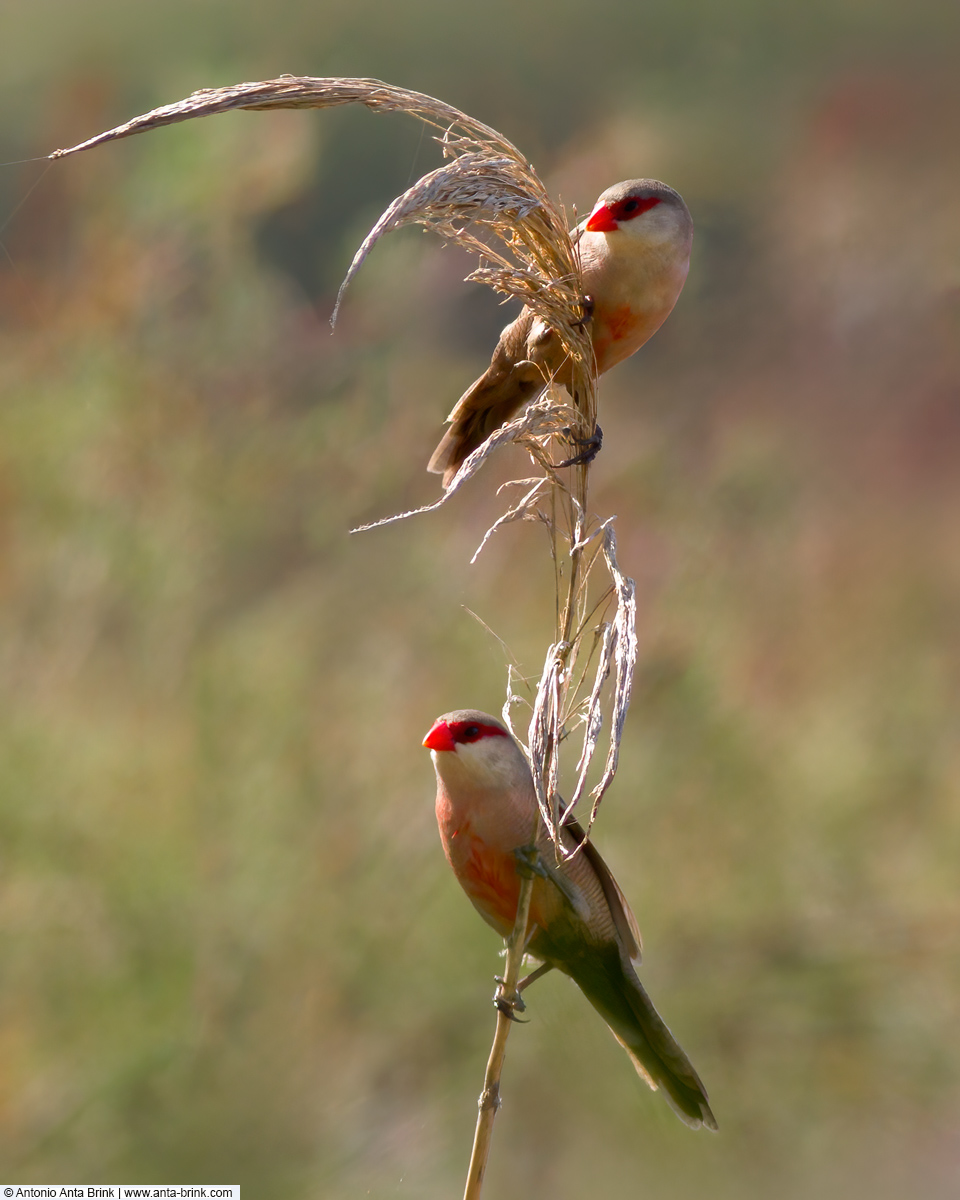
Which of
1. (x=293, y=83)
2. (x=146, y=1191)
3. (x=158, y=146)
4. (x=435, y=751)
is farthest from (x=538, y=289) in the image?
(x=158, y=146)

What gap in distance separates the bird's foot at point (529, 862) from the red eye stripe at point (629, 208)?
471 millimetres

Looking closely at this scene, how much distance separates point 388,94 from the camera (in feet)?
2.07

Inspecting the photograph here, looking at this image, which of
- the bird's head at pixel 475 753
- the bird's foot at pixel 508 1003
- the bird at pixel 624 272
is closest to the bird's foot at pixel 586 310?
the bird at pixel 624 272

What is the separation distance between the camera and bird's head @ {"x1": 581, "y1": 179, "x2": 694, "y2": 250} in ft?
2.71

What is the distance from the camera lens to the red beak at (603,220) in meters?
0.83

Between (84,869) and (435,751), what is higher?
(84,869)

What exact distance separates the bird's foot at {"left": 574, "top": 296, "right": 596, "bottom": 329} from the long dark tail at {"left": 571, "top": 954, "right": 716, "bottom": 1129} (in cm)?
44

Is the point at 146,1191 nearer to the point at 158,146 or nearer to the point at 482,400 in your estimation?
the point at 482,400

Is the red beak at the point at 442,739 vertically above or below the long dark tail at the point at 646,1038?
above

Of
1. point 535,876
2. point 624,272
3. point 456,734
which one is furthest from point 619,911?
point 624,272

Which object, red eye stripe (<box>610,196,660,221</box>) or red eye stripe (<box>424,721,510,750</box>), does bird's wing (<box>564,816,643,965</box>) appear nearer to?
red eye stripe (<box>424,721,510,750</box>)

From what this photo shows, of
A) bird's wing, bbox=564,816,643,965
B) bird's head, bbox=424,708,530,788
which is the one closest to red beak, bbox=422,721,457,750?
bird's head, bbox=424,708,530,788

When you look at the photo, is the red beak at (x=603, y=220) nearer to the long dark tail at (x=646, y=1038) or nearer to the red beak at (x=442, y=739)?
the red beak at (x=442, y=739)

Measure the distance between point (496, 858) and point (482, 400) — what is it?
0.39m
